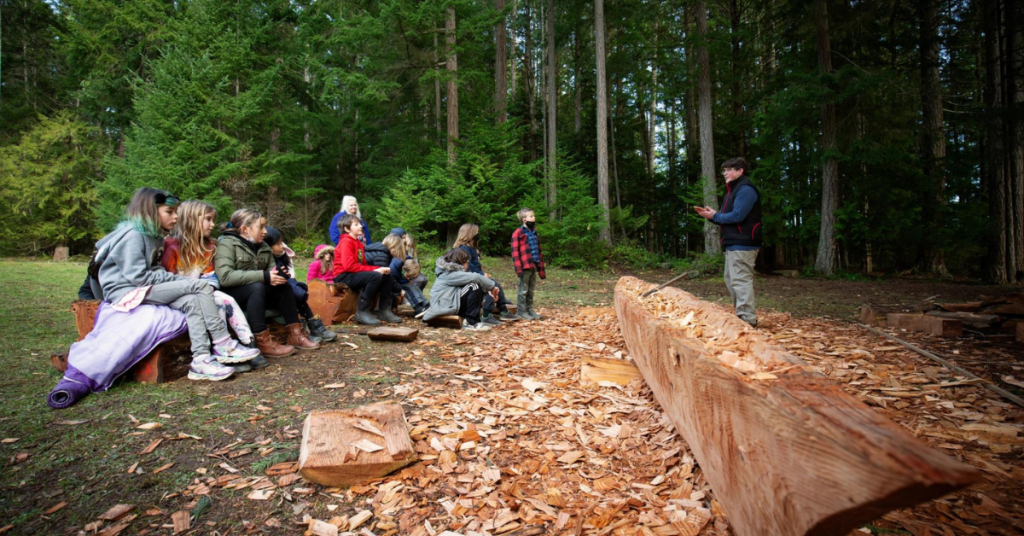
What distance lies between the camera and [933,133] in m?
11.5

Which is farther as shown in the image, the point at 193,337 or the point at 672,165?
the point at 672,165

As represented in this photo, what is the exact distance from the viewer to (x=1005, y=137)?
9734mm

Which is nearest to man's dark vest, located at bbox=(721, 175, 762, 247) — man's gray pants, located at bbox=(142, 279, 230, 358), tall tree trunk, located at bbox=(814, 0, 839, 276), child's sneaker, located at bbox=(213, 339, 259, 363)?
child's sneaker, located at bbox=(213, 339, 259, 363)

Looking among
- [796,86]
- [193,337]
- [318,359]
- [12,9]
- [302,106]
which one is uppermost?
[12,9]

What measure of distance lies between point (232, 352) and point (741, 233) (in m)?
5.15

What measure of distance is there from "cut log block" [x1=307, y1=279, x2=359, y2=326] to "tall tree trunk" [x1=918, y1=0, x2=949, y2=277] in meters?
14.0

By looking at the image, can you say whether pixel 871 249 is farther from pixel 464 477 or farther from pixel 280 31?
pixel 280 31

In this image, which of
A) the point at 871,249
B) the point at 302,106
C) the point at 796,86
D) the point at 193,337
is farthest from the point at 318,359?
the point at 302,106

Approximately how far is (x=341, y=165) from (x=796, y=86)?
1926 centimetres

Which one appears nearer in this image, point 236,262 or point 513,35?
point 236,262

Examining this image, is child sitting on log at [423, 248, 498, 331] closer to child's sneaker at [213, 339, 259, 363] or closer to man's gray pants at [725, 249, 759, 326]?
child's sneaker at [213, 339, 259, 363]

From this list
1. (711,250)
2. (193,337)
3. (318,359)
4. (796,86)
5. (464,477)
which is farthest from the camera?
(711,250)

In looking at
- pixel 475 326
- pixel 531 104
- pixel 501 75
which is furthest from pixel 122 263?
pixel 531 104

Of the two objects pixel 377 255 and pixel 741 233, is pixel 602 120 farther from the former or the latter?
pixel 377 255
